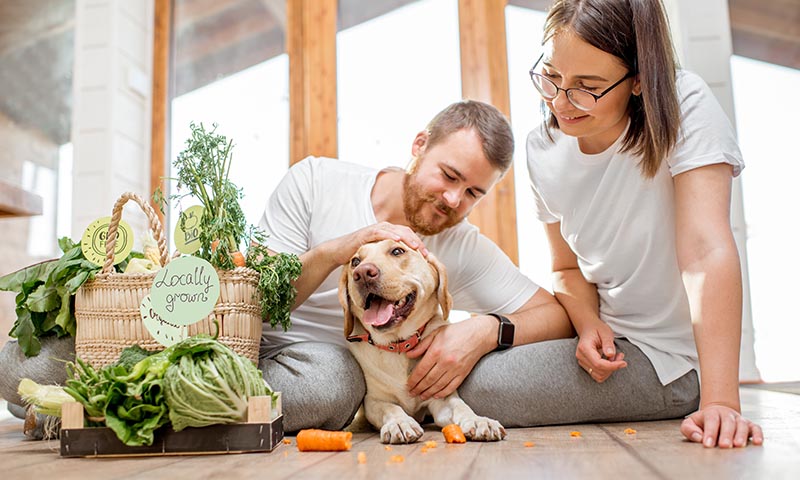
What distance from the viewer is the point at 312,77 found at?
13.1ft

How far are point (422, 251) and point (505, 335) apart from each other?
363mm

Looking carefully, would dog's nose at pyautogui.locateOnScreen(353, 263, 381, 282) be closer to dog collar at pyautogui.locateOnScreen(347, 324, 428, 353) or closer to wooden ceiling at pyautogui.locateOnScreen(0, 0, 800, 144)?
dog collar at pyautogui.locateOnScreen(347, 324, 428, 353)

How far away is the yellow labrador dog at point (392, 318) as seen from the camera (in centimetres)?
174

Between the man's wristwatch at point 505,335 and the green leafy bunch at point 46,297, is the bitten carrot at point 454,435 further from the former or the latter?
the green leafy bunch at point 46,297

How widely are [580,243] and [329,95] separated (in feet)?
7.86

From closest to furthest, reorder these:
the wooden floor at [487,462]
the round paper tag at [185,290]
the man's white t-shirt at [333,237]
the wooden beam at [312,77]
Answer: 1. the wooden floor at [487,462]
2. the round paper tag at [185,290]
3. the man's white t-shirt at [333,237]
4. the wooden beam at [312,77]

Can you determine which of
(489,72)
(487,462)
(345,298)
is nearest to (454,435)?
(487,462)

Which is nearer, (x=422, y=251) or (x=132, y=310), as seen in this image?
(x=132, y=310)

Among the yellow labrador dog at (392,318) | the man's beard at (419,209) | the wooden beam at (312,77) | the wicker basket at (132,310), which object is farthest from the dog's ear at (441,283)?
the wooden beam at (312,77)

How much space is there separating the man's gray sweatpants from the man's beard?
441 mm

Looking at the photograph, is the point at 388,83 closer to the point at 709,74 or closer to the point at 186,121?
the point at 186,121

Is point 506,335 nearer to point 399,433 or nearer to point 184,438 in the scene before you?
point 399,433

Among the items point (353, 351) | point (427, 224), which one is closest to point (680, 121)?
point (427, 224)

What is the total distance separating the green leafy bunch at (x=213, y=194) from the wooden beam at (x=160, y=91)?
2.58 metres
